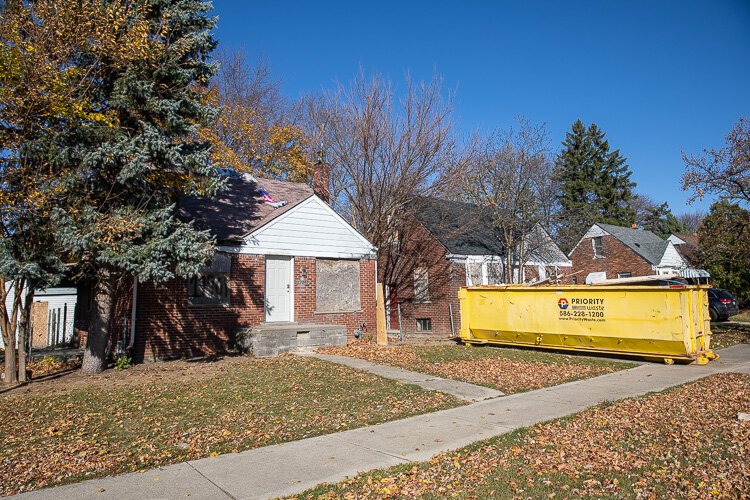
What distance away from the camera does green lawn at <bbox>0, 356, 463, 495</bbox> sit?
5738mm

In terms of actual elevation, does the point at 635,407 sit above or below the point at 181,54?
below

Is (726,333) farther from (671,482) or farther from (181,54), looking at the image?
(181,54)

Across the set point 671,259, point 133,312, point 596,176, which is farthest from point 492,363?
point 596,176

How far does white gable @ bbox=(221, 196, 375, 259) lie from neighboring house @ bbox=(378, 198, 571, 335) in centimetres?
429

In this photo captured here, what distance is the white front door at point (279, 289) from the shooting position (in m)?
14.9

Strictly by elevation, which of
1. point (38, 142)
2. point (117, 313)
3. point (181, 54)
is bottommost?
point (117, 313)

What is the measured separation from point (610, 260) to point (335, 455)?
111 feet

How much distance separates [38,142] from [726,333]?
21.3m

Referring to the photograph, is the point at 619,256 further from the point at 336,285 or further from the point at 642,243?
the point at 336,285

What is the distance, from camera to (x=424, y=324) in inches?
881

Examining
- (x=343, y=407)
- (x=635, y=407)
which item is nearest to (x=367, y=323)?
(x=343, y=407)

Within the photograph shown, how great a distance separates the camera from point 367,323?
16.7 meters

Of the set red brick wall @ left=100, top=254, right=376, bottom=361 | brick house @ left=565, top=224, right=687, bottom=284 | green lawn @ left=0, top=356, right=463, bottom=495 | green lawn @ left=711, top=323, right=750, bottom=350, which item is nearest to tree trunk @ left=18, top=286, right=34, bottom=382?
green lawn @ left=0, top=356, right=463, bottom=495

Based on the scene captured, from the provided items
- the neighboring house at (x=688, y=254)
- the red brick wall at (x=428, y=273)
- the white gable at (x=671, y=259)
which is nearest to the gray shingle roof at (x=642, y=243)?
the white gable at (x=671, y=259)
